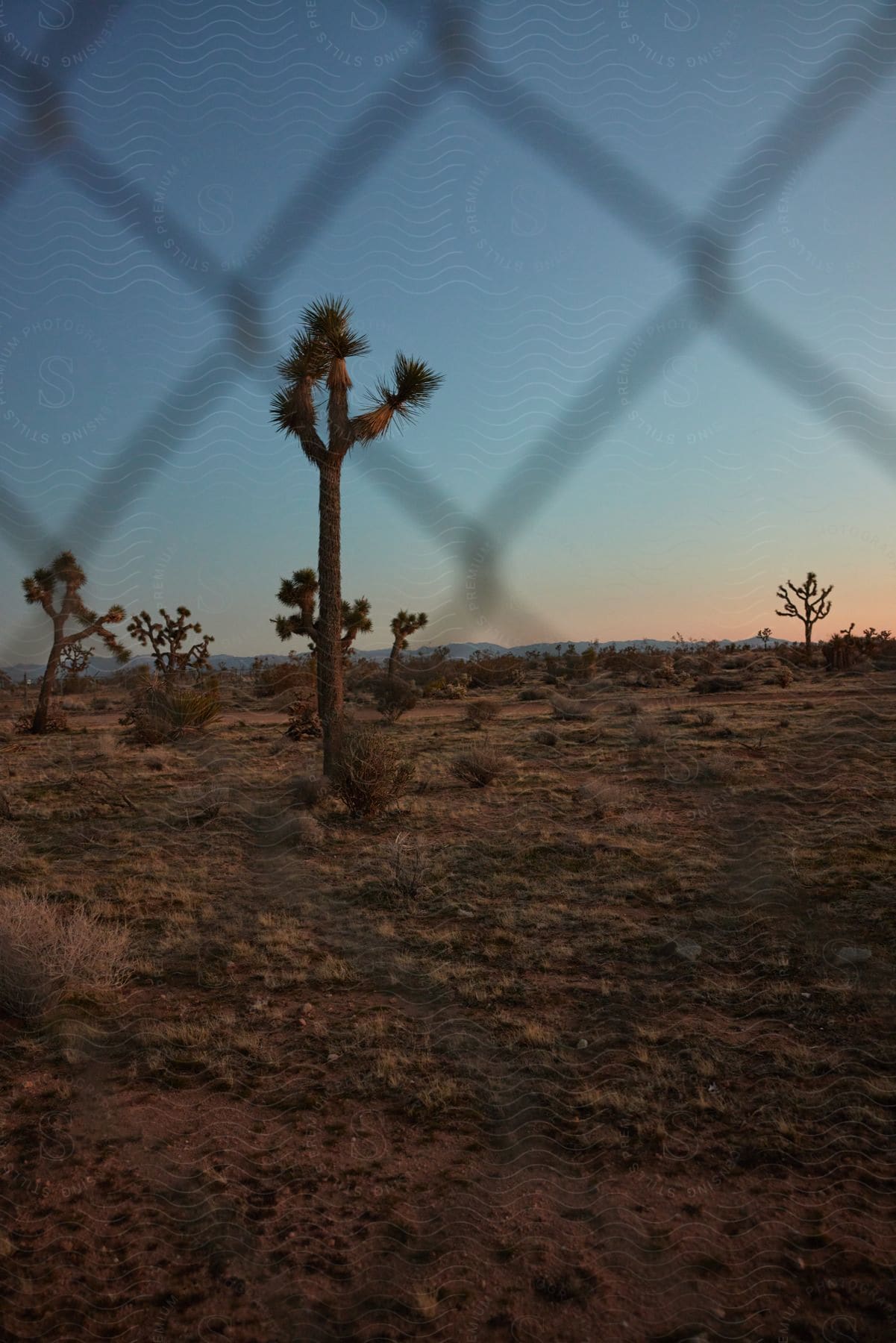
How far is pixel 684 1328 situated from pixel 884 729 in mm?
13637

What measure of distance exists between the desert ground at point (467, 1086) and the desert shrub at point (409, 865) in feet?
0.20

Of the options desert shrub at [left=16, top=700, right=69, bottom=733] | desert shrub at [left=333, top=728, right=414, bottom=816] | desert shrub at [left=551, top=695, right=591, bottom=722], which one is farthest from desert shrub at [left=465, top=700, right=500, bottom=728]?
desert shrub at [left=16, top=700, right=69, bottom=733]

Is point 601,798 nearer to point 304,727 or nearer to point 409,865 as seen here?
point 409,865

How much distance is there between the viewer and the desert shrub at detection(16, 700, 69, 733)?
20.2 m

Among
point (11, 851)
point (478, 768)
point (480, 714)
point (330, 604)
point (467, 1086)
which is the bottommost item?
point (467, 1086)

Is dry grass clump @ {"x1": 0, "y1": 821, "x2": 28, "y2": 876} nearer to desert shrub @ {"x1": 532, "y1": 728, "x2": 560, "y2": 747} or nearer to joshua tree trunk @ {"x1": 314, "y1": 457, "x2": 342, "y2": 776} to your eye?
→ joshua tree trunk @ {"x1": 314, "y1": 457, "x2": 342, "y2": 776}

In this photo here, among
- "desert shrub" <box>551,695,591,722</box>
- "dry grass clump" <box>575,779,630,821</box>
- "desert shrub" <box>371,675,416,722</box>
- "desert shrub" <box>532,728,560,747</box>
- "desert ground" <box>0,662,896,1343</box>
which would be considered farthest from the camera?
"desert shrub" <box>371,675,416,722</box>

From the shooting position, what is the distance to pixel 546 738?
15898 mm

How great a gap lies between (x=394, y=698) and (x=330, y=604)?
11.1m

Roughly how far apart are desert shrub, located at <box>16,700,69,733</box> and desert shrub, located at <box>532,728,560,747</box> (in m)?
13.6

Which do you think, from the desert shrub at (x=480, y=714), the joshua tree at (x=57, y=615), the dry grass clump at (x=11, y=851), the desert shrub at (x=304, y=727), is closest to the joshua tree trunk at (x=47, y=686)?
the joshua tree at (x=57, y=615)

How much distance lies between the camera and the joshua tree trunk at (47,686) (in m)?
18.9

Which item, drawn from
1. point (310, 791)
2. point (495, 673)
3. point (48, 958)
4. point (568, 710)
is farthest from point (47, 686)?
point (495, 673)

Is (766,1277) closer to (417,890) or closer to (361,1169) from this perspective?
(361,1169)
